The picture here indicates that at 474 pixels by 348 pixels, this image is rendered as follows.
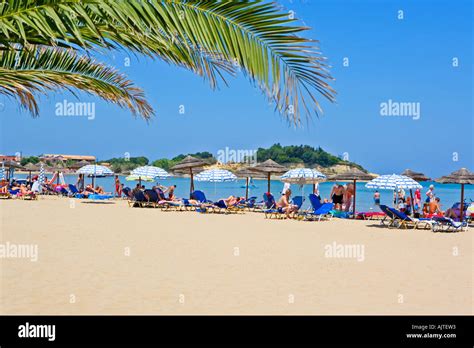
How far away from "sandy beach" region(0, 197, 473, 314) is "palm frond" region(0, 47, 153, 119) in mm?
1954

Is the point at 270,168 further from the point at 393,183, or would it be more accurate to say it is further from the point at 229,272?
the point at 229,272

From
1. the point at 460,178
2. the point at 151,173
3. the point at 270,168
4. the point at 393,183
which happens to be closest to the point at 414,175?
the point at 460,178

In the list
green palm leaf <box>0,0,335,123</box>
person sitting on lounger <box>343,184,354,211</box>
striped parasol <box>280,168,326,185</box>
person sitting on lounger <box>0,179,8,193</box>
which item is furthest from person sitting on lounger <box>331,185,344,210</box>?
green palm leaf <box>0,0,335,123</box>

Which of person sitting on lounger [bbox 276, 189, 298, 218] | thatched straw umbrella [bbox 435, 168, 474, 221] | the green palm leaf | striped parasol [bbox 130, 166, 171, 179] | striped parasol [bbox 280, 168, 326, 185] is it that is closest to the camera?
the green palm leaf

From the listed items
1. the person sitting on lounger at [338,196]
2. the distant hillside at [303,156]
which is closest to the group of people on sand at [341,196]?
the person sitting on lounger at [338,196]

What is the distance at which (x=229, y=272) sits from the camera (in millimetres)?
7203

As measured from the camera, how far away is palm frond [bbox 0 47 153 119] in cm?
369

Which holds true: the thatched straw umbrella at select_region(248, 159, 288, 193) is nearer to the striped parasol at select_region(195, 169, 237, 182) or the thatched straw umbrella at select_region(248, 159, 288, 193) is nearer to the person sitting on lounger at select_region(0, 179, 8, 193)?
the striped parasol at select_region(195, 169, 237, 182)

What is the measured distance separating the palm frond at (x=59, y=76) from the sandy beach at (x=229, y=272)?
1954mm
